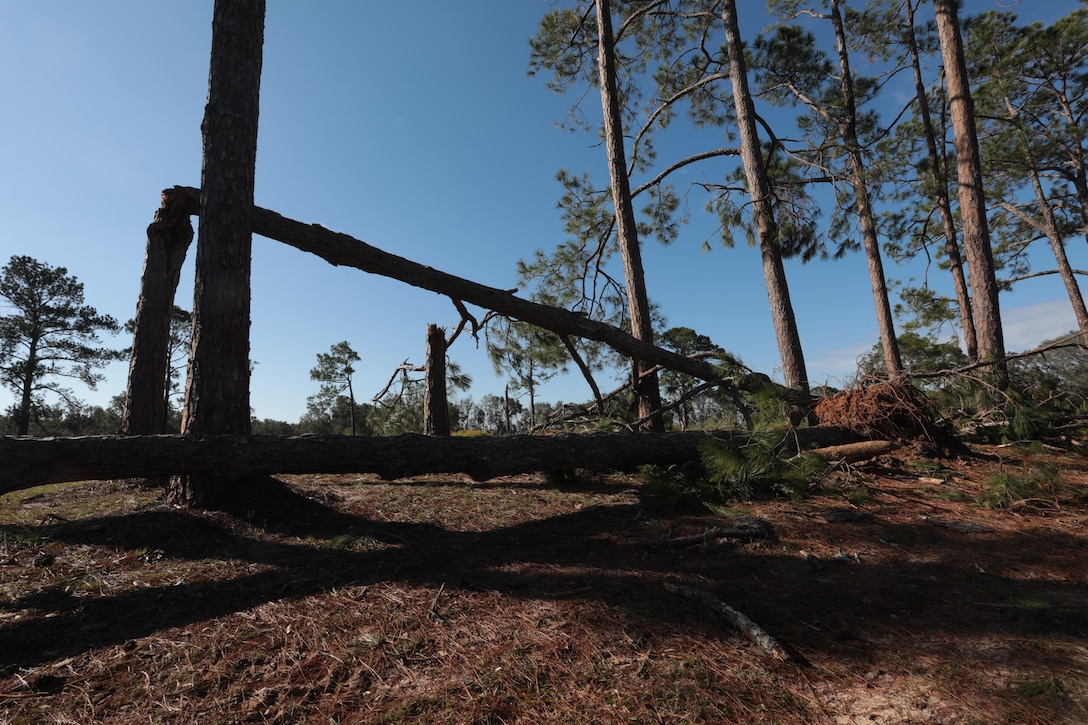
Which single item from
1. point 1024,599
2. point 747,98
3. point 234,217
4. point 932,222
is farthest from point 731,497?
point 932,222

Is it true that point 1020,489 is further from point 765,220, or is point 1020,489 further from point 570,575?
point 765,220

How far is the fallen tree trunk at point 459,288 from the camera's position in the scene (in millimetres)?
5344

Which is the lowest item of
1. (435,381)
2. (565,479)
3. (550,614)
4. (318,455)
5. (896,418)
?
(550,614)

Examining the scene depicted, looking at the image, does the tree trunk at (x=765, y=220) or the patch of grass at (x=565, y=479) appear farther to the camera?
the tree trunk at (x=765, y=220)

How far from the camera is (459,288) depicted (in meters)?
6.06

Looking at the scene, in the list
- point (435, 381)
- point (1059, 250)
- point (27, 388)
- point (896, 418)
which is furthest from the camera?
point (27, 388)

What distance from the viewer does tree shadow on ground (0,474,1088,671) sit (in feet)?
6.67

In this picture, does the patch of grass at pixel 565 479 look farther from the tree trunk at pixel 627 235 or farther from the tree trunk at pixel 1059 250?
the tree trunk at pixel 1059 250

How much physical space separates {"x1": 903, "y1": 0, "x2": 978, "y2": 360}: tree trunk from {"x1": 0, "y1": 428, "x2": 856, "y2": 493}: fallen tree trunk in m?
9.65

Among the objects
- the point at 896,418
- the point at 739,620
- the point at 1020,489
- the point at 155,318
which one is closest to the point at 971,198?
the point at 896,418

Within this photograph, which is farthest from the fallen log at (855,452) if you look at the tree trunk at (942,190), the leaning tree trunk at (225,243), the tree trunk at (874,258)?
the tree trunk at (942,190)

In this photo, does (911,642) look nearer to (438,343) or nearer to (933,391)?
(933,391)

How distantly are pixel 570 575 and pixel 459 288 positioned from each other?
14.0ft

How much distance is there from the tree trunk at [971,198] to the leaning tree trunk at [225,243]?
400 inches
